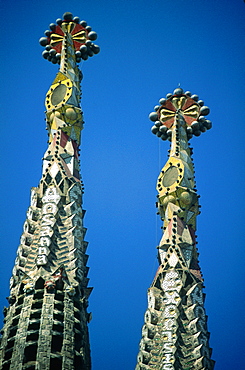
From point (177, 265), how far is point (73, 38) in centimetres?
1285

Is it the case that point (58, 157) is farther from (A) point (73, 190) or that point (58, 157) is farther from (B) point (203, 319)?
(B) point (203, 319)

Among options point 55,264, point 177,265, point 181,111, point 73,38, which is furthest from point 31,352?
point 73,38

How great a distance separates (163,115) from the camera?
45.6 meters

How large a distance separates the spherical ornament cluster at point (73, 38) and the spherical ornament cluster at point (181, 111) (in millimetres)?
3978

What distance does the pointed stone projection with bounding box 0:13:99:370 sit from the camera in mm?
35719

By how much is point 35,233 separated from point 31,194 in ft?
7.15

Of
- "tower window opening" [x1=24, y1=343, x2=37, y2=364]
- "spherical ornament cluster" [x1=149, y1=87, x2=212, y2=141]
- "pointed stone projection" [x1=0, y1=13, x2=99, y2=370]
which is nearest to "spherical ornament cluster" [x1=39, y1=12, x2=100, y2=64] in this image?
"pointed stone projection" [x1=0, y1=13, x2=99, y2=370]

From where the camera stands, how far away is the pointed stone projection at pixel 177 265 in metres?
37.2

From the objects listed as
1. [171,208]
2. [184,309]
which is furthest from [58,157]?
[184,309]

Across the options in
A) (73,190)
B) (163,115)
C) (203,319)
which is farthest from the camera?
(163,115)

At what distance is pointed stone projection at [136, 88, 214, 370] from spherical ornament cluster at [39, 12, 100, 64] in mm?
4142

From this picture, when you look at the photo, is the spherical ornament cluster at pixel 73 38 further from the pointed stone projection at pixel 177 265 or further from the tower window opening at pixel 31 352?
the tower window opening at pixel 31 352

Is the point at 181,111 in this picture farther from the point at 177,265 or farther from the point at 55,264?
the point at 55,264

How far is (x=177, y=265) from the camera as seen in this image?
39.7 metres
